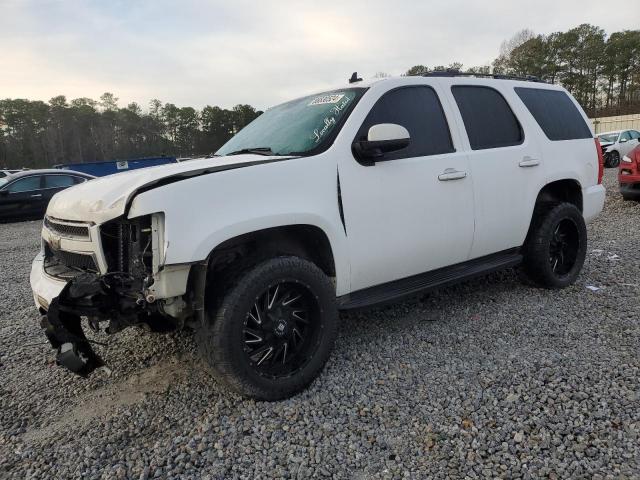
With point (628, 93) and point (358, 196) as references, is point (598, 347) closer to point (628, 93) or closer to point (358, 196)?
point (358, 196)

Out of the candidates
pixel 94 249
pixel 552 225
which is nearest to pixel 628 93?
pixel 552 225

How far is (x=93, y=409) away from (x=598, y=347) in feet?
11.0

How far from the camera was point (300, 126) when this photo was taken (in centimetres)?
325

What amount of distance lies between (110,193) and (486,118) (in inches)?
117

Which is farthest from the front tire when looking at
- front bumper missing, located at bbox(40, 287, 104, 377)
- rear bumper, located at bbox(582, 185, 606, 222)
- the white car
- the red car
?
the white car

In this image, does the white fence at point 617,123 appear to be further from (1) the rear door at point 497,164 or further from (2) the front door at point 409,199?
(2) the front door at point 409,199

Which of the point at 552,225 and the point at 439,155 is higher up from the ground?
the point at 439,155

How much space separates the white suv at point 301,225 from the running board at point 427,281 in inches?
0.5

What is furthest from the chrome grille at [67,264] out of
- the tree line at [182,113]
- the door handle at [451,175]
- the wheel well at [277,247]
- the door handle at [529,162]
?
the tree line at [182,113]

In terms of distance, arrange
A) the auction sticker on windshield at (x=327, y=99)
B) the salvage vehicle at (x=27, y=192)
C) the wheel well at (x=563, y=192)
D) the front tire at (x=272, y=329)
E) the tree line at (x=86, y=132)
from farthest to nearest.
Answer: the tree line at (x=86, y=132) < the salvage vehicle at (x=27, y=192) < the wheel well at (x=563, y=192) < the auction sticker on windshield at (x=327, y=99) < the front tire at (x=272, y=329)

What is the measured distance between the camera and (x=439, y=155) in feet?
11.1

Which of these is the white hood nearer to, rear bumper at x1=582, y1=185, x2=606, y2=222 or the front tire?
the front tire

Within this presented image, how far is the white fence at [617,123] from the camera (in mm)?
40125

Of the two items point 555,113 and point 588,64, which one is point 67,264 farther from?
point 588,64
